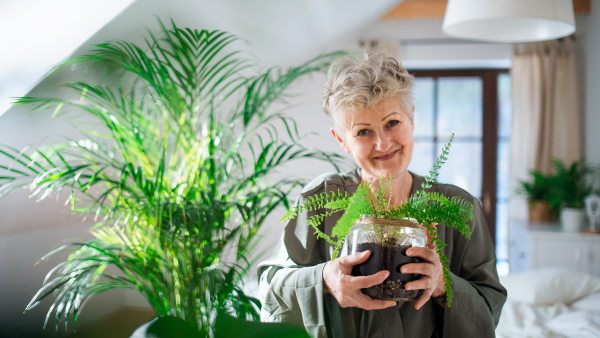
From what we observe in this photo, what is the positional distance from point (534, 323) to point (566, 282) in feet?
1.67

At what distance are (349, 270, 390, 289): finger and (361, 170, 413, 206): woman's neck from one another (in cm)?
38

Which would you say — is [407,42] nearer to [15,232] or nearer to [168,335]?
[15,232]

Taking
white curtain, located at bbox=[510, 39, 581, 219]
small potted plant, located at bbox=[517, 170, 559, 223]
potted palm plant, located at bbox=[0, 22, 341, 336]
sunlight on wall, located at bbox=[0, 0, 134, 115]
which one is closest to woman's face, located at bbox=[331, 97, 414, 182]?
potted palm plant, located at bbox=[0, 22, 341, 336]

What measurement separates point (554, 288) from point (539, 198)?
172 cm

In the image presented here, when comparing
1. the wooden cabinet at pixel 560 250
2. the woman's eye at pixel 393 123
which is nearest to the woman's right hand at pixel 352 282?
the woman's eye at pixel 393 123

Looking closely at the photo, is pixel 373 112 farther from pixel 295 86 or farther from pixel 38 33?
pixel 295 86

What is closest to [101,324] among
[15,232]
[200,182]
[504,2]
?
[15,232]

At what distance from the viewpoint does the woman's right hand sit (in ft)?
2.49

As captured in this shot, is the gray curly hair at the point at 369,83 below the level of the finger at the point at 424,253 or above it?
above

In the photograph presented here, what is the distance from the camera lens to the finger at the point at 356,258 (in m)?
0.76

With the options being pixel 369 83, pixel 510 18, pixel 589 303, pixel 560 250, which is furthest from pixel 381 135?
pixel 560 250

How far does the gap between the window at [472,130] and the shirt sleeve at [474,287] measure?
3494 mm

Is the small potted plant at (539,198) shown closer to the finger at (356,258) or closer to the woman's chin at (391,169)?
the woman's chin at (391,169)

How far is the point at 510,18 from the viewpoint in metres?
1.81
